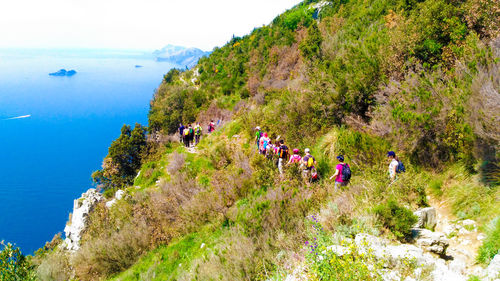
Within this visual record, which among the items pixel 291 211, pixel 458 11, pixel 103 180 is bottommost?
pixel 103 180

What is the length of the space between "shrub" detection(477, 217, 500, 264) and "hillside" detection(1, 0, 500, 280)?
19 mm

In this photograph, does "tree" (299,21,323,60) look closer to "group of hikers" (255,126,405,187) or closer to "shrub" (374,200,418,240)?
"group of hikers" (255,126,405,187)

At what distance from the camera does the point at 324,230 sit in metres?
4.97

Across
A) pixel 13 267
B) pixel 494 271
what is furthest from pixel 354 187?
pixel 13 267

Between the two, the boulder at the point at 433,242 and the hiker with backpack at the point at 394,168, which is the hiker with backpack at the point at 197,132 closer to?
the hiker with backpack at the point at 394,168

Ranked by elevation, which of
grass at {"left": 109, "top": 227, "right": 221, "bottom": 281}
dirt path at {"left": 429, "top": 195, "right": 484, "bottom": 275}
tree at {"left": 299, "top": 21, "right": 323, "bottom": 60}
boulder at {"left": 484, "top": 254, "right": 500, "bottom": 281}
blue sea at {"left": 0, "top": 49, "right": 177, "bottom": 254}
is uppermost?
tree at {"left": 299, "top": 21, "right": 323, "bottom": 60}

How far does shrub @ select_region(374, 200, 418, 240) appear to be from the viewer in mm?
4434

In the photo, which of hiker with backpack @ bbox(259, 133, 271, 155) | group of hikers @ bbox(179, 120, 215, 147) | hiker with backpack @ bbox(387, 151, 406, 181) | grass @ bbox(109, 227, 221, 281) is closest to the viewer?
hiker with backpack @ bbox(387, 151, 406, 181)

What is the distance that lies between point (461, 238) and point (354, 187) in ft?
7.48

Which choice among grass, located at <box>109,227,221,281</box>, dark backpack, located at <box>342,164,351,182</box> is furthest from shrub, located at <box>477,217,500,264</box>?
grass, located at <box>109,227,221,281</box>

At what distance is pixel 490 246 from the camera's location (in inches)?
145

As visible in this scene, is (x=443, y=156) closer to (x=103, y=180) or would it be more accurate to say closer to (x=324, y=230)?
(x=324, y=230)

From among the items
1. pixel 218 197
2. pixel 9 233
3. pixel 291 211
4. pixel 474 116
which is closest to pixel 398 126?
pixel 474 116

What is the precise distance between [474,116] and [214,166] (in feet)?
34.3
